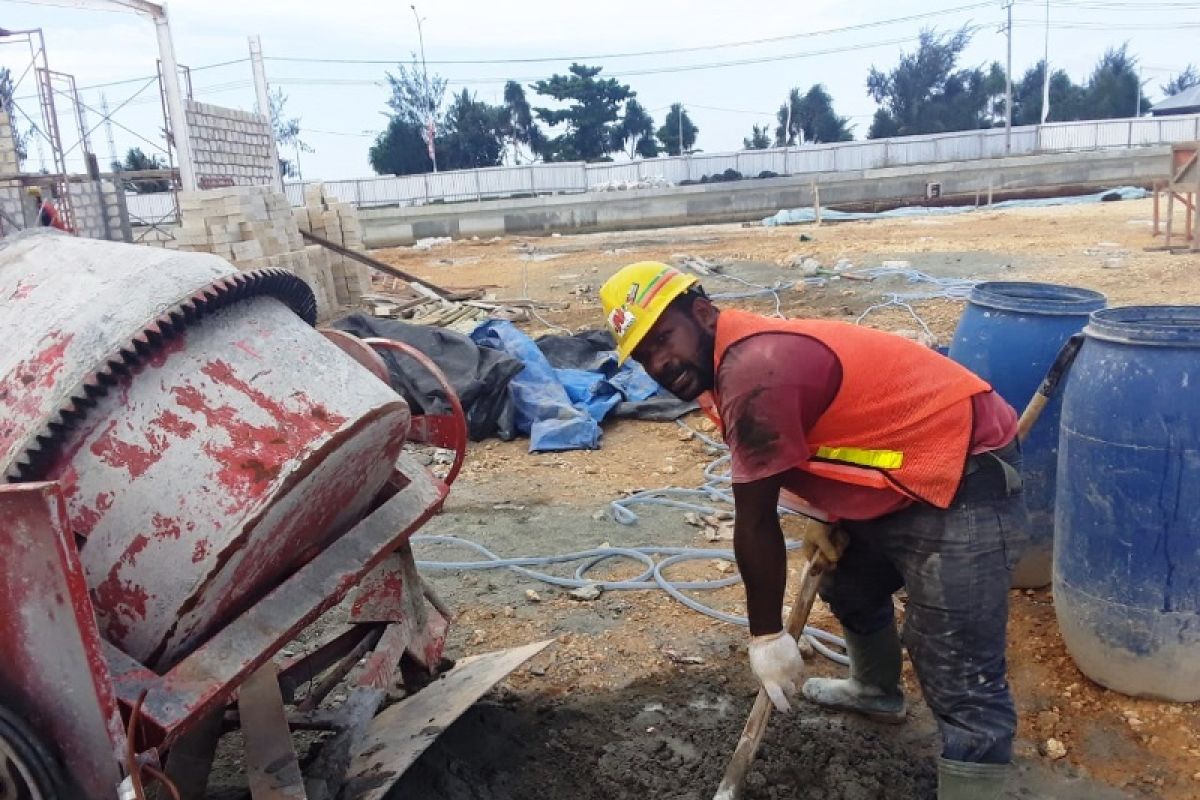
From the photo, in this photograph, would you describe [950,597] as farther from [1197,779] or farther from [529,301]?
[529,301]

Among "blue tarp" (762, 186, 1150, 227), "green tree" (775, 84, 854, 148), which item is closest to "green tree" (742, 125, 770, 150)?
"green tree" (775, 84, 854, 148)

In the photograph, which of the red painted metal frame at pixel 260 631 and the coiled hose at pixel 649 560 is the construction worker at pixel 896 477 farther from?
the coiled hose at pixel 649 560

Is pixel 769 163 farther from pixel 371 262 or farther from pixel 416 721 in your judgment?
pixel 416 721

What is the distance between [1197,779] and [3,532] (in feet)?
10.4

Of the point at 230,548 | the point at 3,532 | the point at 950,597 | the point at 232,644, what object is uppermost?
the point at 3,532

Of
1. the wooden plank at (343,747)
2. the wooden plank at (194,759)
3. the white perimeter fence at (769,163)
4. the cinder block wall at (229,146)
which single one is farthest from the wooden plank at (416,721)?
the white perimeter fence at (769,163)

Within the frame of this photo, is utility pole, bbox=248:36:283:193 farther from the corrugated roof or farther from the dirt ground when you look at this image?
the corrugated roof

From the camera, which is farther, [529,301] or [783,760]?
[529,301]

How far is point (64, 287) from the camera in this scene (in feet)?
6.79

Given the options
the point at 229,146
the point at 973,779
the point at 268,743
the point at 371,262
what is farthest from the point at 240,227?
the point at 229,146

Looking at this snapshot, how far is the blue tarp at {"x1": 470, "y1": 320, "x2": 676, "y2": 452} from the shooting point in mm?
6758

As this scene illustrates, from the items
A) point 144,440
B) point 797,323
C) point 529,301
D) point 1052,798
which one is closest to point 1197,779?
point 1052,798

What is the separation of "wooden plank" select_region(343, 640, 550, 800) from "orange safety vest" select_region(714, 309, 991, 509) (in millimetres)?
1324

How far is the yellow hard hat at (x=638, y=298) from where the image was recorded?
7.66 ft
